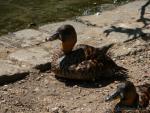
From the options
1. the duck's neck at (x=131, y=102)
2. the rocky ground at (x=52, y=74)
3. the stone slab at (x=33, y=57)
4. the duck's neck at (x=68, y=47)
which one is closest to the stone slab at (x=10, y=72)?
the rocky ground at (x=52, y=74)

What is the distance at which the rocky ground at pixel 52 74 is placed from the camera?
6273mm

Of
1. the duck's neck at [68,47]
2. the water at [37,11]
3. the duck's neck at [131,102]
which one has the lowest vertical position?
the water at [37,11]

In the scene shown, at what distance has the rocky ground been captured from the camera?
6.27 meters

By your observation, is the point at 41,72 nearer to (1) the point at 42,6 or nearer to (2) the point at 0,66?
(2) the point at 0,66

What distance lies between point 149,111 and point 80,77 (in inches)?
69.7

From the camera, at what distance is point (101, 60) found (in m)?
6.88

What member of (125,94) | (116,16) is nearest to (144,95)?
(125,94)

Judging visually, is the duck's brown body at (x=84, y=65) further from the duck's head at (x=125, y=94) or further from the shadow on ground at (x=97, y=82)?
the duck's head at (x=125, y=94)

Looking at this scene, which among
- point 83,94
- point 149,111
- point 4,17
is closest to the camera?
point 149,111

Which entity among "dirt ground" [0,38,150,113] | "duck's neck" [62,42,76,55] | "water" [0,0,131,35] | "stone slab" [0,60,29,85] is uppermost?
"duck's neck" [62,42,76,55]

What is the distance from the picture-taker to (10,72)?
6969 mm

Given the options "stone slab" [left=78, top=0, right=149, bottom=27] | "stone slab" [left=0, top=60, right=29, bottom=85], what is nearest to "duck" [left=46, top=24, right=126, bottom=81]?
"stone slab" [left=0, top=60, right=29, bottom=85]

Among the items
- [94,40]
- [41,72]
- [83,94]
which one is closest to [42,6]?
[94,40]

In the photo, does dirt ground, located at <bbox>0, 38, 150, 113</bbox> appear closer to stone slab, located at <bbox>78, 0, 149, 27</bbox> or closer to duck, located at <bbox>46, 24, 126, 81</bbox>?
duck, located at <bbox>46, 24, 126, 81</bbox>
